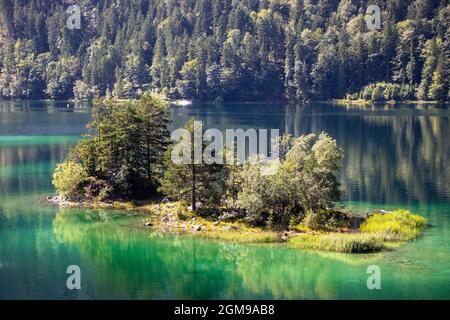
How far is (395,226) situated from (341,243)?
815 cm

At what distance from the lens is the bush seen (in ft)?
246

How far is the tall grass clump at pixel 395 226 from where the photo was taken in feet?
195

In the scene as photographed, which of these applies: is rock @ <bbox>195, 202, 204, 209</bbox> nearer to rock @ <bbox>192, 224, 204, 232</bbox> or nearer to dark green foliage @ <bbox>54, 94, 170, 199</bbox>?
rock @ <bbox>192, 224, 204, 232</bbox>

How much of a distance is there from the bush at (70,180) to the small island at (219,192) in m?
0.12

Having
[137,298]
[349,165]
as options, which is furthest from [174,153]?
[349,165]

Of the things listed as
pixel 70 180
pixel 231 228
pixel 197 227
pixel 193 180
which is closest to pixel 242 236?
pixel 231 228

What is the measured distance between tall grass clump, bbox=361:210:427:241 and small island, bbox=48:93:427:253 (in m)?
0.10

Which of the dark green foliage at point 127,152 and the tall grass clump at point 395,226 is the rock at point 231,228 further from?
the dark green foliage at point 127,152

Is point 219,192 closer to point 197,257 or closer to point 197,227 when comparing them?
point 197,227

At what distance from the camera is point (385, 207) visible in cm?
7231
